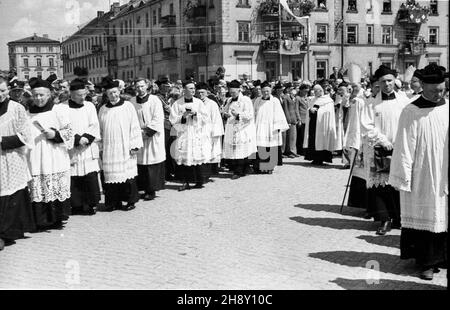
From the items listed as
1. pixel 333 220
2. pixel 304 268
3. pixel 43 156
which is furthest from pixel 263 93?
pixel 304 268

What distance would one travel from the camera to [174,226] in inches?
310

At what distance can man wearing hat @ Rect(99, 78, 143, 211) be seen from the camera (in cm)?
899

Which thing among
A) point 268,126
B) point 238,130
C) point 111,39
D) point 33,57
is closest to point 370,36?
point 111,39

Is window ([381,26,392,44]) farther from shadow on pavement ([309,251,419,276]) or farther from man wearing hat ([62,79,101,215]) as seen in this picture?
shadow on pavement ([309,251,419,276])

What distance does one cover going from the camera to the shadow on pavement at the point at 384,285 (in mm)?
5348

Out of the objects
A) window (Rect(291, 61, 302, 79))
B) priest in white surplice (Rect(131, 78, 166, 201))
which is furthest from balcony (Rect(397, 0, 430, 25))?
priest in white surplice (Rect(131, 78, 166, 201))

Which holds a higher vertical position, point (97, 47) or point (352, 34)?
point (97, 47)

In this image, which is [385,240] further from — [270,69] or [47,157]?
[270,69]

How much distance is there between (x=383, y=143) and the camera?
7348mm

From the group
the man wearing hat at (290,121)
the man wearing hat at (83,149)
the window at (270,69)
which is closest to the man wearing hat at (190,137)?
the man wearing hat at (83,149)

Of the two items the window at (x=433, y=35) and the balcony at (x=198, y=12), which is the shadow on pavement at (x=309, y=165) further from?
the window at (x=433, y=35)

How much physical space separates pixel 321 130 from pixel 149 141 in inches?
223

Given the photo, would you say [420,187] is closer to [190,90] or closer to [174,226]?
[174,226]

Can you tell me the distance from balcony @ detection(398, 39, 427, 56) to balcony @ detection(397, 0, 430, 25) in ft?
5.19
